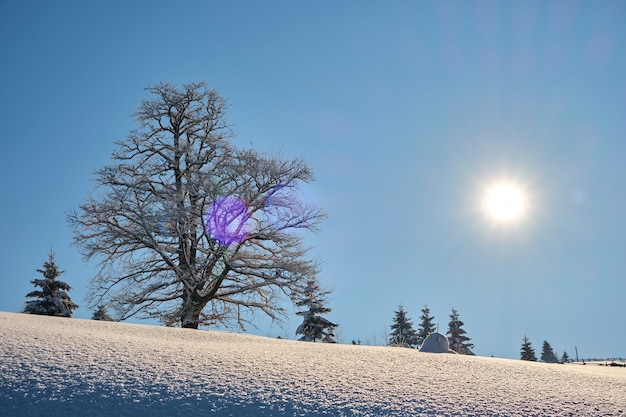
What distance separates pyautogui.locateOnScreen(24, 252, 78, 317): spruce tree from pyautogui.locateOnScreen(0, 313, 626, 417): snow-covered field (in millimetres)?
10936

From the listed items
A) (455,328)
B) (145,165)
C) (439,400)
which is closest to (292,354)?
(439,400)

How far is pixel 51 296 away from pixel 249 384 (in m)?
14.5

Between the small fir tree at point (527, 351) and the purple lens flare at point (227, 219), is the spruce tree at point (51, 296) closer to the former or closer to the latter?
the purple lens flare at point (227, 219)

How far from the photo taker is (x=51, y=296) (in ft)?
51.0

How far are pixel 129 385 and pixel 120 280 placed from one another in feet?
44.7

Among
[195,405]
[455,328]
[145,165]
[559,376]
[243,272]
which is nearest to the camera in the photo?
[195,405]

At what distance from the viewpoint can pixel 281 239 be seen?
1594 centimetres

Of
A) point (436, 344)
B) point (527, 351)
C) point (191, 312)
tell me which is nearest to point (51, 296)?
point (191, 312)

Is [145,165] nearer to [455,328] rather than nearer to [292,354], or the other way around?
[292,354]

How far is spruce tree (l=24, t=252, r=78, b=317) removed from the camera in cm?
1516

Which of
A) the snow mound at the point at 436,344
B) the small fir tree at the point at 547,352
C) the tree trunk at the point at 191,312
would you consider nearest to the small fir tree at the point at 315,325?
the tree trunk at the point at 191,312

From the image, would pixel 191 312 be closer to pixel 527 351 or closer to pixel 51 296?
pixel 51 296

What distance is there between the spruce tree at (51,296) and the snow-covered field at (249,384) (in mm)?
10936

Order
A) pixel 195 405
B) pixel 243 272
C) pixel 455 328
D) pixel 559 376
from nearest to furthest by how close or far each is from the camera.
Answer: pixel 195 405 → pixel 559 376 → pixel 243 272 → pixel 455 328
